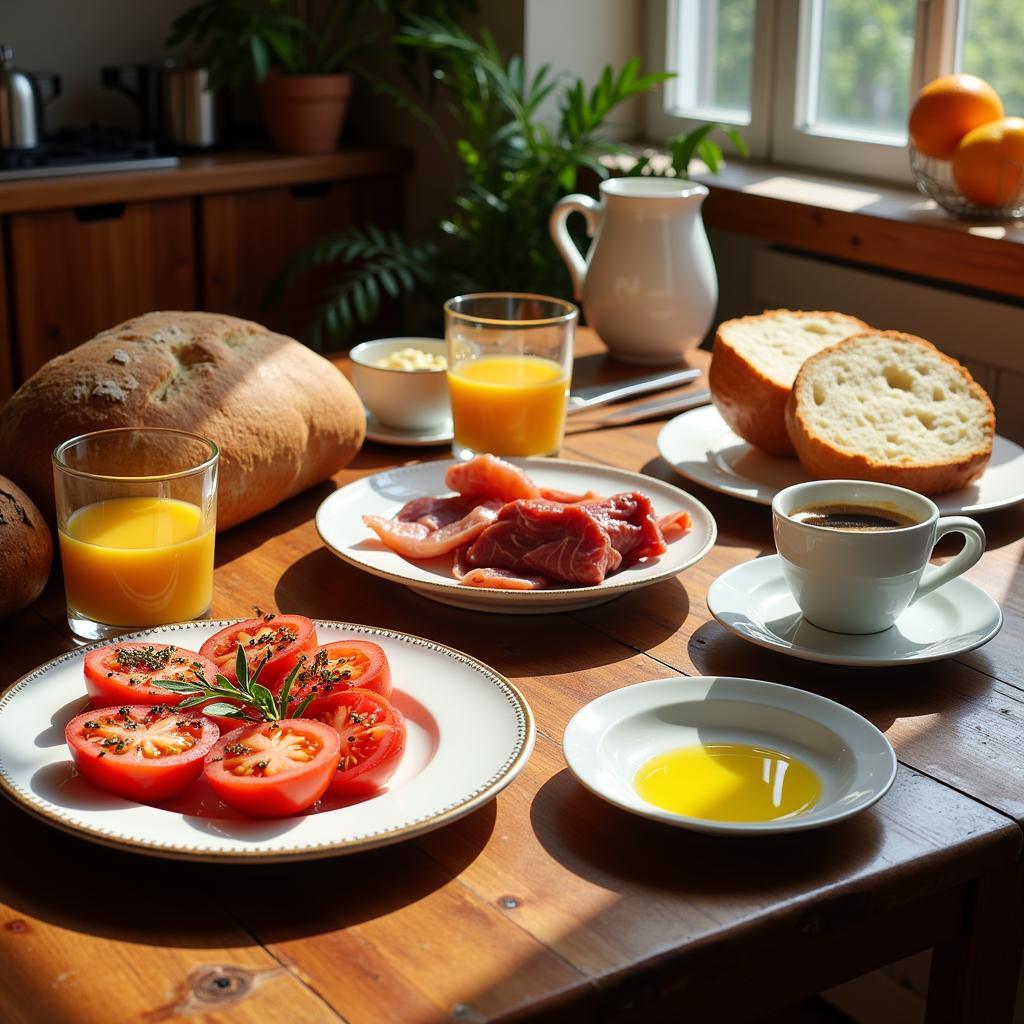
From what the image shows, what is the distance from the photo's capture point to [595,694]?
3.29 ft

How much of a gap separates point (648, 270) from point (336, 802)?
1224 mm

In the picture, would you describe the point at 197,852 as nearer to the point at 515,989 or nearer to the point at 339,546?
the point at 515,989

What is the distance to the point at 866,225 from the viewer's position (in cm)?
228

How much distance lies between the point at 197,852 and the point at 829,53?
8.07ft

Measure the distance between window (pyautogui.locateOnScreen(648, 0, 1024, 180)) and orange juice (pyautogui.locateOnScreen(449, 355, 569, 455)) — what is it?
1346 millimetres

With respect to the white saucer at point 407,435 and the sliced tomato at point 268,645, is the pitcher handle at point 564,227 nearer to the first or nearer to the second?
the white saucer at point 407,435

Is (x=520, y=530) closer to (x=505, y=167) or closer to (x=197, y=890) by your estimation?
(x=197, y=890)

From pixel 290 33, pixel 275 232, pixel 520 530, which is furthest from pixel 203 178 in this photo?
pixel 520 530

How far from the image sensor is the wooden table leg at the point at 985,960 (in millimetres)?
880

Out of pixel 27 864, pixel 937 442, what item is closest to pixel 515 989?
pixel 27 864

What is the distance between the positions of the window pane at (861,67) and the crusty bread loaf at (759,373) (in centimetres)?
117

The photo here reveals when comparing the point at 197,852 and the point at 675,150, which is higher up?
the point at 675,150

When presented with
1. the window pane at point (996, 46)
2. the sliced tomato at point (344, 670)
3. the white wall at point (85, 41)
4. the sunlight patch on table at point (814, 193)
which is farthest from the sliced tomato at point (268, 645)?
the white wall at point (85, 41)

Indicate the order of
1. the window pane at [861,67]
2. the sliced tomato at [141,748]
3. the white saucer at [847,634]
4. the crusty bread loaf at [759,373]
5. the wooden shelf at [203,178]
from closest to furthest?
the sliced tomato at [141,748] < the white saucer at [847,634] < the crusty bread loaf at [759,373] < the window pane at [861,67] < the wooden shelf at [203,178]
